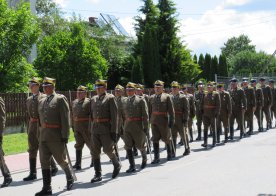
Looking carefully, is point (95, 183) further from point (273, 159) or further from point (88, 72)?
point (88, 72)

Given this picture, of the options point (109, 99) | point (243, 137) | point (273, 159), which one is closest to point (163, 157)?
point (273, 159)

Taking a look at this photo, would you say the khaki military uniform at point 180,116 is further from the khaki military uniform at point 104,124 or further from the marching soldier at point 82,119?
the khaki military uniform at point 104,124

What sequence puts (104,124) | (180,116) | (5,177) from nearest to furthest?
(5,177)
(104,124)
(180,116)

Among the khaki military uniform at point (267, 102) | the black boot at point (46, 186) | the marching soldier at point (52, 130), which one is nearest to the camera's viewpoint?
the black boot at point (46, 186)

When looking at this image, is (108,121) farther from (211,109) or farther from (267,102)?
(267,102)

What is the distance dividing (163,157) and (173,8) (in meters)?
32.0

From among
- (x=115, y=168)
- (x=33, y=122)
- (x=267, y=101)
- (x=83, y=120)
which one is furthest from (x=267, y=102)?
(x=33, y=122)

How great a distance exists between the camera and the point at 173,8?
143ft

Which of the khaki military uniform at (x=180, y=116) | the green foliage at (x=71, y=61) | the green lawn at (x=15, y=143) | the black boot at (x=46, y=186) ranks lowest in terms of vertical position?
Result: the green lawn at (x=15, y=143)

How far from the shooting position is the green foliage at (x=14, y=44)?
24.8 m

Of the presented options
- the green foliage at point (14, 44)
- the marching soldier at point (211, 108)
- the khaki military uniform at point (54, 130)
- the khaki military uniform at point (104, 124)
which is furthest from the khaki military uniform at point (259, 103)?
the khaki military uniform at point (54, 130)

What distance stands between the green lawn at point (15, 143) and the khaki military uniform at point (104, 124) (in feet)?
19.4

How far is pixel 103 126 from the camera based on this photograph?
389 inches

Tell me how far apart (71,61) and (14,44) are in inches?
352
